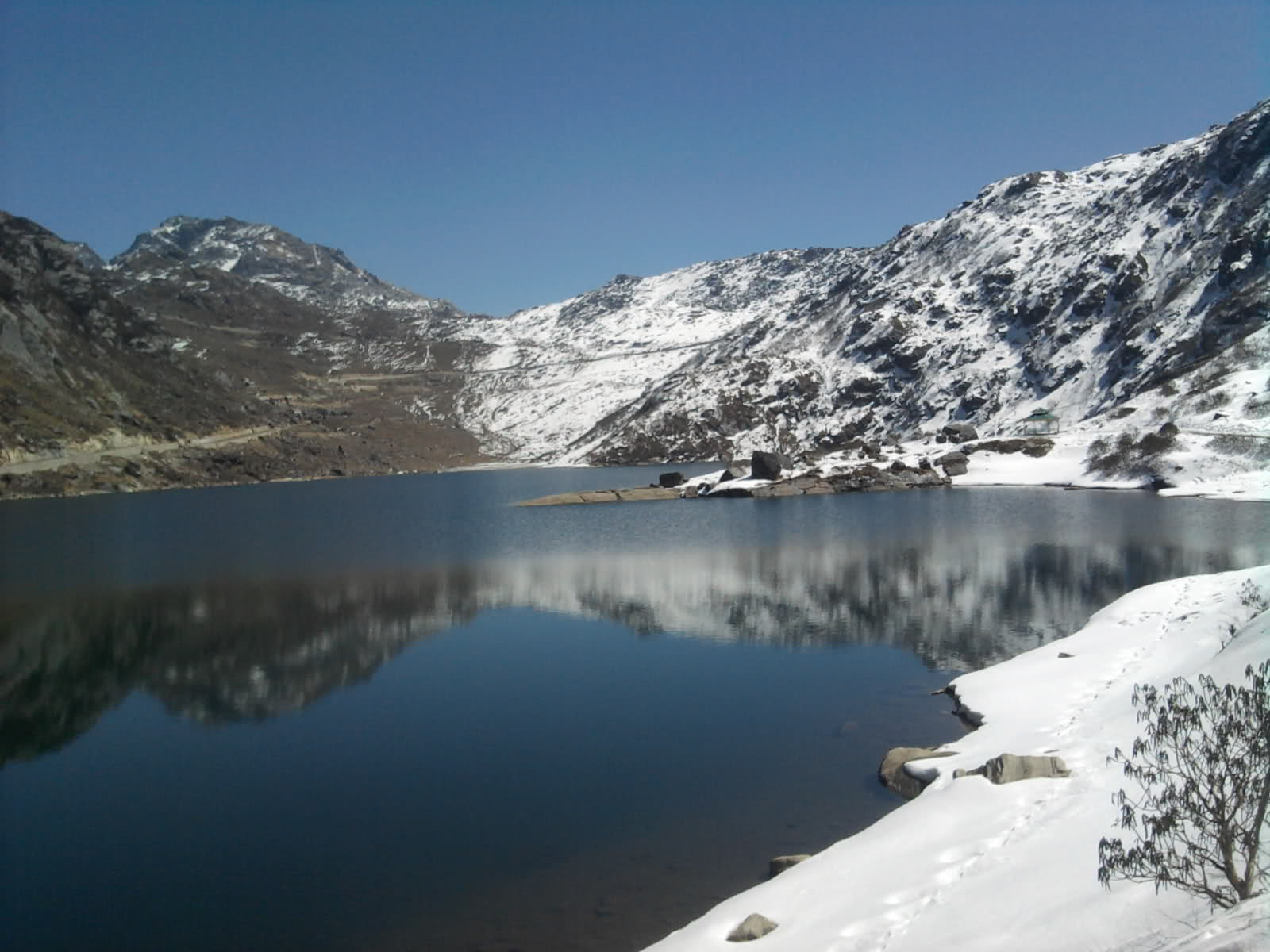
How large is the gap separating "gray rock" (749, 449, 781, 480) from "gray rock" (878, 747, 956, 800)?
3059 inches

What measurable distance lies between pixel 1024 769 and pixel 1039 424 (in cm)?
10725

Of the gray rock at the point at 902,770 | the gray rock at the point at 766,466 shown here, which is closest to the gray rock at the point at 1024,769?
the gray rock at the point at 902,770

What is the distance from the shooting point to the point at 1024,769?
13656mm

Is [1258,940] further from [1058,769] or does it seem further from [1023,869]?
[1058,769]

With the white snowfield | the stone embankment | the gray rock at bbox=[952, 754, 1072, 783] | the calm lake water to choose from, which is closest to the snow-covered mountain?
the stone embankment

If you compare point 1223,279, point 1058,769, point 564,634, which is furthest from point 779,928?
point 1223,279

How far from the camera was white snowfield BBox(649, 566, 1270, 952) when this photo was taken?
802cm

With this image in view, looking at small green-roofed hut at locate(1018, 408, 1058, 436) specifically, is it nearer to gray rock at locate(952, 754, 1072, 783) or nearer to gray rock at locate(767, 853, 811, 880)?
gray rock at locate(952, 754, 1072, 783)

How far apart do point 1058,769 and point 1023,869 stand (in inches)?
146

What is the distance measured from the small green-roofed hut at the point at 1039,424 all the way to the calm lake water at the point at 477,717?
2224 inches

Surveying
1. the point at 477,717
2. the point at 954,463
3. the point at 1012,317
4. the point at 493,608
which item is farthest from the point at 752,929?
the point at 1012,317

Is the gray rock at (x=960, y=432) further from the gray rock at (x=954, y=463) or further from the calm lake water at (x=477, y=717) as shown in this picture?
the calm lake water at (x=477, y=717)

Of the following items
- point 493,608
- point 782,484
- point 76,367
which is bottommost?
point 493,608

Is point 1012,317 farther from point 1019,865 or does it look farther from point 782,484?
point 1019,865
